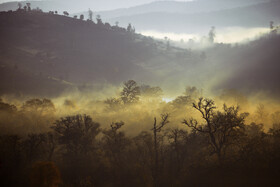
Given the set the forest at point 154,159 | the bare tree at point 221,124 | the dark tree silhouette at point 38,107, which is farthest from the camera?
the dark tree silhouette at point 38,107

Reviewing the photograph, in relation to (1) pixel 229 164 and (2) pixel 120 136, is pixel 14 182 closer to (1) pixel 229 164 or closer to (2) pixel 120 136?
(2) pixel 120 136

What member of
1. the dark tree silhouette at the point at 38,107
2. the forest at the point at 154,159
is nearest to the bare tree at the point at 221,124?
the forest at the point at 154,159

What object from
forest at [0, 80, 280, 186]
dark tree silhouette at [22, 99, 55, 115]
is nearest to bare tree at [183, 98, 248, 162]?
forest at [0, 80, 280, 186]

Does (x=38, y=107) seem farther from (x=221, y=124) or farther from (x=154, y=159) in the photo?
(x=221, y=124)

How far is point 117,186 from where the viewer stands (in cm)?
5281

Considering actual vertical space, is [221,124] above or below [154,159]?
above

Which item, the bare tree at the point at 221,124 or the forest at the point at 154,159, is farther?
the forest at the point at 154,159

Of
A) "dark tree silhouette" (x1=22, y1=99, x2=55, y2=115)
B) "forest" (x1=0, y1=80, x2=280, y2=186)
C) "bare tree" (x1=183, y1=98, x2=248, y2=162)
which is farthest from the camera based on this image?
"dark tree silhouette" (x1=22, y1=99, x2=55, y2=115)

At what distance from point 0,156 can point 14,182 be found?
6860 millimetres

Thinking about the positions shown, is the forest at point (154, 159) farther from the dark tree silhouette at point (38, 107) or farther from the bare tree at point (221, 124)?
the dark tree silhouette at point (38, 107)

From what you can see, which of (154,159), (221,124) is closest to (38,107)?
(154,159)

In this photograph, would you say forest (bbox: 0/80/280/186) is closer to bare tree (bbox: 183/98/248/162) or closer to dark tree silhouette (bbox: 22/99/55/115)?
bare tree (bbox: 183/98/248/162)

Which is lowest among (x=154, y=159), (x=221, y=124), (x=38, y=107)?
(x=154, y=159)

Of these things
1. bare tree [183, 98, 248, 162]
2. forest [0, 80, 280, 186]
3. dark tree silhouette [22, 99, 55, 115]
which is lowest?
forest [0, 80, 280, 186]
